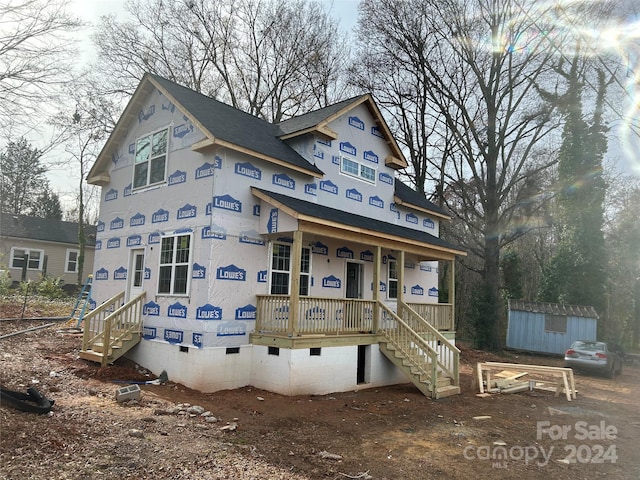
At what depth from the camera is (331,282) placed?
13.7m

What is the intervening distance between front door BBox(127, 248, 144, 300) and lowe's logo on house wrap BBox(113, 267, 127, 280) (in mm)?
283

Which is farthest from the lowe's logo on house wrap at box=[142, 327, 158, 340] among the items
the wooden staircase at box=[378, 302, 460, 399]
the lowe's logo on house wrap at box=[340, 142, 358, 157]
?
the lowe's logo on house wrap at box=[340, 142, 358, 157]

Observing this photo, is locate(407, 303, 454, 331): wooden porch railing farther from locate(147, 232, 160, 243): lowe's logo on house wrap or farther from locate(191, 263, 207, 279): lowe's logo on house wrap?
locate(147, 232, 160, 243): lowe's logo on house wrap

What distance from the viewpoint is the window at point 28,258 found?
31.3 metres

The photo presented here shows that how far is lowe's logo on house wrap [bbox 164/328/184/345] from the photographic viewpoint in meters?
10.8

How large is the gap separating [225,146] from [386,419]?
6.99m

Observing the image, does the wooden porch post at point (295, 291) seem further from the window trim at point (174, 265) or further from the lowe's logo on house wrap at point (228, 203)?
the window trim at point (174, 265)

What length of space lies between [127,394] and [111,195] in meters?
8.04

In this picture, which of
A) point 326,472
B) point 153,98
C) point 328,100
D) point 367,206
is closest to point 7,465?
point 326,472

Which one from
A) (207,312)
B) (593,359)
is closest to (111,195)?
(207,312)

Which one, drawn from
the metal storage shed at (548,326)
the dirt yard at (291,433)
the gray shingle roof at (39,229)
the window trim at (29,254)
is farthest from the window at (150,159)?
the window trim at (29,254)

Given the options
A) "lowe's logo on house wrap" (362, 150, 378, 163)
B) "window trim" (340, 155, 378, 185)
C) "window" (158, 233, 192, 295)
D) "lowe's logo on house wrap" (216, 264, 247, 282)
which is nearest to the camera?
"lowe's logo on house wrap" (216, 264, 247, 282)

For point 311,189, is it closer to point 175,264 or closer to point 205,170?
point 205,170

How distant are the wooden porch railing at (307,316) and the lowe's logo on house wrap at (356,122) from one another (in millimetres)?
6321
